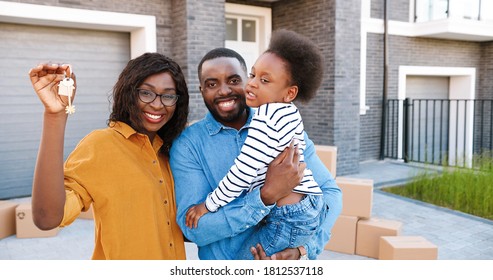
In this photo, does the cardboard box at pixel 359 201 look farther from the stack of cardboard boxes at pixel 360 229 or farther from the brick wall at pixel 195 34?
the brick wall at pixel 195 34

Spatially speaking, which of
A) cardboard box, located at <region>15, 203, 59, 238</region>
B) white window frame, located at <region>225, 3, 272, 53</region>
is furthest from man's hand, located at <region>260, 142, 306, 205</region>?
white window frame, located at <region>225, 3, 272, 53</region>

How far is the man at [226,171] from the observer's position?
1.78m

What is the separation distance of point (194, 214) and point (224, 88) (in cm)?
64

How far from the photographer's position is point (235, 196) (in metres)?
1.79

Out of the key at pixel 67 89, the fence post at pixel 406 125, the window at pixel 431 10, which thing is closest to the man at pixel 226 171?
the key at pixel 67 89

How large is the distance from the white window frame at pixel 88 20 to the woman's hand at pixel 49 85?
5616mm

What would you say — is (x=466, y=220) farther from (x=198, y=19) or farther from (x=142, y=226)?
(x=142, y=226)

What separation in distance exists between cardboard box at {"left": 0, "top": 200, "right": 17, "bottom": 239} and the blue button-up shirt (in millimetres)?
4463

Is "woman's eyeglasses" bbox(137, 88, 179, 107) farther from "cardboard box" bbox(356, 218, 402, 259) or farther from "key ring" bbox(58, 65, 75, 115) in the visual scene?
"cardboard box" bbox(356, 218, 402, 259)

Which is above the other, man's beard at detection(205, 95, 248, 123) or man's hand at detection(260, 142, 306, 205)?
man's beard at detection(205, 95, 248, 123)

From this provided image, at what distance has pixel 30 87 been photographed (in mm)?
7027

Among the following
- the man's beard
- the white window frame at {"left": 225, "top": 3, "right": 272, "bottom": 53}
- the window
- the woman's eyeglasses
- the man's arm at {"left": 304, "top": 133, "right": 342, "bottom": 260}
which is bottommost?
the man's arm at {"left": 304, "top": 133, "right": 342, "bottom": 260}

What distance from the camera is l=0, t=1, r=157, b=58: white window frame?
246 inches

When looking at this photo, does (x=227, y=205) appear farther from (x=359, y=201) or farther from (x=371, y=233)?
(x=359, y=201)
